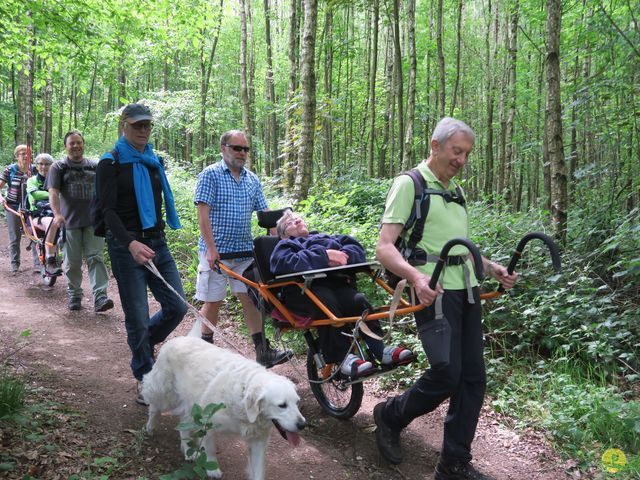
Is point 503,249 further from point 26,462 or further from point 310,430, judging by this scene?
point 26,462

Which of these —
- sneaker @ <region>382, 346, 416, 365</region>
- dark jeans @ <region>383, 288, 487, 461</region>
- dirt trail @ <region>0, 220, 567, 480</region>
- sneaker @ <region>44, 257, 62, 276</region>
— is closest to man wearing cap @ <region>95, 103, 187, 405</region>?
dirt trail @ <region>0, 220, 567, 480</region>

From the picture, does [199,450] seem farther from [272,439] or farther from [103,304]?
[103,304]

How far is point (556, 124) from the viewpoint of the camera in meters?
6.73

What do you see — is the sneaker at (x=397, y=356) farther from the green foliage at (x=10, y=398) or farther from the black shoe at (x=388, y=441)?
the green foliage at (x=10, y=398)

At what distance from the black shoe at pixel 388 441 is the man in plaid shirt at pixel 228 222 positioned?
1411 millimetres

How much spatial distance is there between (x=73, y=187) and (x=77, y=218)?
0.48 m

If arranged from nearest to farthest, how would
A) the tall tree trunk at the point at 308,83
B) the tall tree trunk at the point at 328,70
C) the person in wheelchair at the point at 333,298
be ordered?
1. the person in wheelchair at the point at 333,298
2. the tall tree trunk at the point at 308,83
3. the tall tree trunk at the point at 328,70

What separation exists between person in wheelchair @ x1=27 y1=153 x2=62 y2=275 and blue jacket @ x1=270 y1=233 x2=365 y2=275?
243 inches

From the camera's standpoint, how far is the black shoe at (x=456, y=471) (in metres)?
3.49

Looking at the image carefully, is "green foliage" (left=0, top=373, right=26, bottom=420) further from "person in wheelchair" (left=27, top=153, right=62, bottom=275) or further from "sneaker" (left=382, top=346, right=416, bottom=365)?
"person in wheelchair" (left=27, top=153, right=62, bottom=275)

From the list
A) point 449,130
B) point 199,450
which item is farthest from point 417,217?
point 199,450

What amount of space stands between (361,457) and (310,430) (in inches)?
24.0

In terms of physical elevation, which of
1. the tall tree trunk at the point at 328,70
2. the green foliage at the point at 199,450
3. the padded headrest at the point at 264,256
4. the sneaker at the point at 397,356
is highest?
the tall tree trunk at the point at 328,70

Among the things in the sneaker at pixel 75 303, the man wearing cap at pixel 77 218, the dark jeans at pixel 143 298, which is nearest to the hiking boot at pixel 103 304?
the man wearing cap at pixel 77 218
